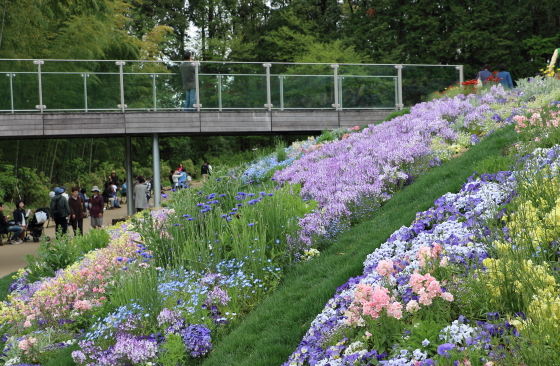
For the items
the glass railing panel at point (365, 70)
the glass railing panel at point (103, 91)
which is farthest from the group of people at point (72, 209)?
the glass railing panel at point (365, 70)

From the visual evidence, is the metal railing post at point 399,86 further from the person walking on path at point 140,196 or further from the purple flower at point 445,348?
the purple flower at point 445,348

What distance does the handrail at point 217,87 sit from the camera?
16359 millimetres

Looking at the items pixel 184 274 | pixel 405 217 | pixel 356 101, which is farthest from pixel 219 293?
pixel 356 101

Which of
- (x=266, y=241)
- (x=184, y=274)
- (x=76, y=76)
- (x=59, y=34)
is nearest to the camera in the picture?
(x=184, y=274)

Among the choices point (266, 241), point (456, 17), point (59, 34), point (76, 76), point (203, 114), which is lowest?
point (266, 241)

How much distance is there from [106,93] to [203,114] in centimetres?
280

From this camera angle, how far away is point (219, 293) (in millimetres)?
5676

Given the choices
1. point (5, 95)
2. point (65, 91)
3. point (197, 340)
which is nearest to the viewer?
point (197, 340)

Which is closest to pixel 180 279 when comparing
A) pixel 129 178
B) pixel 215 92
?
pixel 215 92

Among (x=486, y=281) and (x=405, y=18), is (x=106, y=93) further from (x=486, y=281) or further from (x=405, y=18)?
(x=405, y=18)

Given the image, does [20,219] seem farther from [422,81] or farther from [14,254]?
[422,81]

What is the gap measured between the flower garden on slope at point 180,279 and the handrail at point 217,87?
28.3 feet

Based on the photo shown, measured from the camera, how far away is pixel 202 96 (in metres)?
17.2

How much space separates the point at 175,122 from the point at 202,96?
3.69 feet
